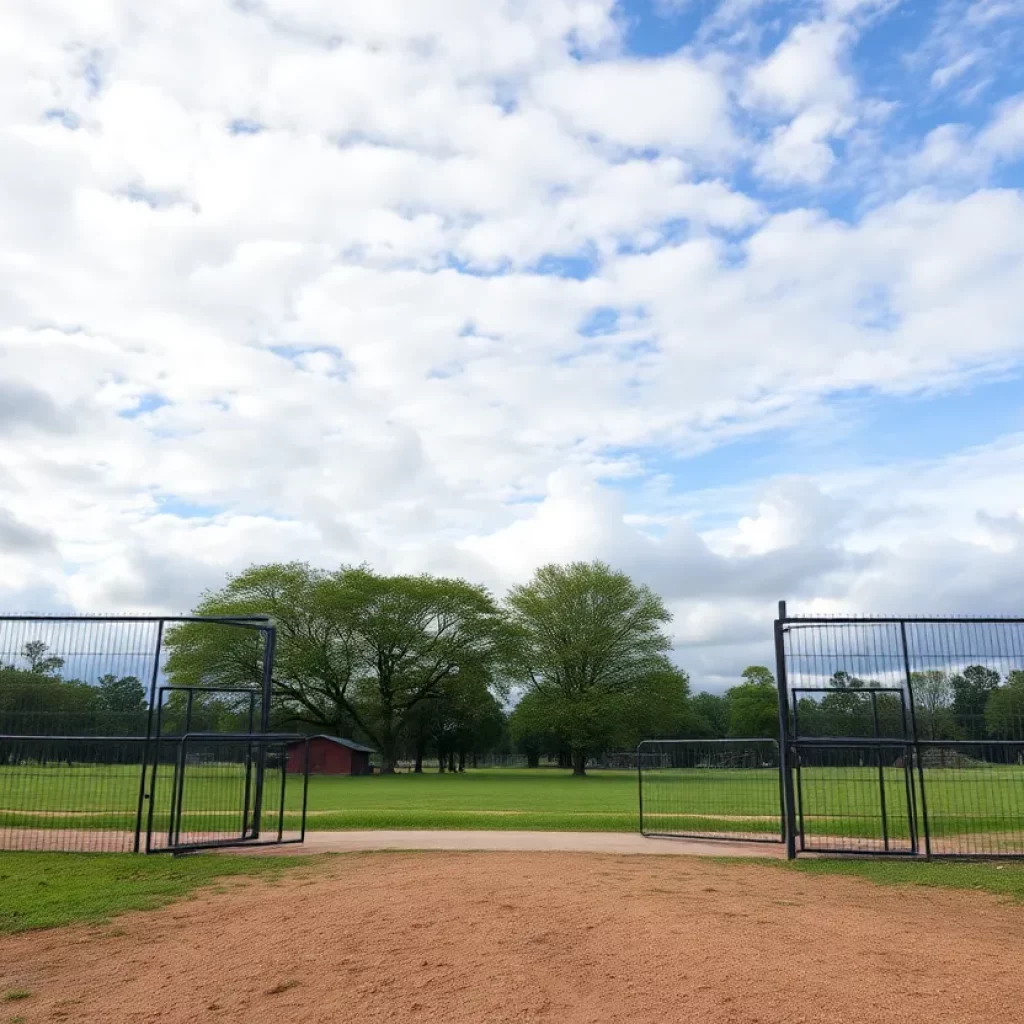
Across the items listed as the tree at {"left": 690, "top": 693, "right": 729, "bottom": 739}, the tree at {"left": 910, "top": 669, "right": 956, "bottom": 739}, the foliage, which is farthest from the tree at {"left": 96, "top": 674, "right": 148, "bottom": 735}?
the tree at {"left": 690, "top": 693, "right": 729, "bottom": 739}

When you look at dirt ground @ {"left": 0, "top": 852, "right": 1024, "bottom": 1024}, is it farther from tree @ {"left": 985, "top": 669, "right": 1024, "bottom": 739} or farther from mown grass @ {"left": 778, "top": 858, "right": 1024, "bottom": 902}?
tree @ {"left": 985, "top": 669, "right": 1024, "bottom": 739}

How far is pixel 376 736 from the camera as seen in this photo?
55.6 meters

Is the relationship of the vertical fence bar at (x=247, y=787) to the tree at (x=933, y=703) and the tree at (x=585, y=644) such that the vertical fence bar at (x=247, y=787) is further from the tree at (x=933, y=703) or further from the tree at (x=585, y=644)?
the tree at (x=585, y=644)

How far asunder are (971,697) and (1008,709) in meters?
0.43

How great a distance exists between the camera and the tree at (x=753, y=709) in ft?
345

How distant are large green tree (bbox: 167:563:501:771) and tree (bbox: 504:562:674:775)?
242 centimetres

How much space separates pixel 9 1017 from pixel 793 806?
9308 mm

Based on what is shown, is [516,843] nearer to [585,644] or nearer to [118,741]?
[118,741]

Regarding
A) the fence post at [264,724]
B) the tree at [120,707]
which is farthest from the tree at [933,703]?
the tree at [120,707]

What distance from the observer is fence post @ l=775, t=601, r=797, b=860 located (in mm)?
12031

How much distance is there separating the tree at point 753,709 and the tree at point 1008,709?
91.0 m

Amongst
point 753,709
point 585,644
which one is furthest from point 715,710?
point 585,644

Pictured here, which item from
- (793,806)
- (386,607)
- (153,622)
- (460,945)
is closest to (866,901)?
(793,806)

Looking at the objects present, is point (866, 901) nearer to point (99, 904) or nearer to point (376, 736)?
point (99, 904)
